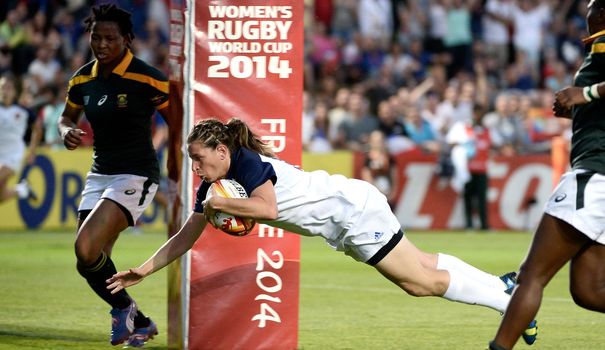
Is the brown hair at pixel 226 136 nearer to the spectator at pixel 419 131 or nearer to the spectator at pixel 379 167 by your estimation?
the spectator at pixel 379 167

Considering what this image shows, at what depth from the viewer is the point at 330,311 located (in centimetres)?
1091

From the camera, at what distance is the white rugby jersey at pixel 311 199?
7.18m

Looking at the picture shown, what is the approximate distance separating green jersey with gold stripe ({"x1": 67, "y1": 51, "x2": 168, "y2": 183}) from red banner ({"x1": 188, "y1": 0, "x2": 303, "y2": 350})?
1060 millimetres

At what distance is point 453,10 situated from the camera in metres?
25.5

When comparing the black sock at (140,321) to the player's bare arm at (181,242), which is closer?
the player's bare arm at (181,242)

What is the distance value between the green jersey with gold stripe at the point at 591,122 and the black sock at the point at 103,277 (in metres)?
3.49

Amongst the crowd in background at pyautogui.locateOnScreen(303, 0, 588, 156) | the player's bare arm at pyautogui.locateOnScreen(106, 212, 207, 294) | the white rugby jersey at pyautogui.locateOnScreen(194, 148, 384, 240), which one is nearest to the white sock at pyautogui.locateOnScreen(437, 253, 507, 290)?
the white rugby jersey at pyautogui.locateOnScreen(194, 148, 384, 240)

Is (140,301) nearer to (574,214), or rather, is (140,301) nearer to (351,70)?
(574,214)

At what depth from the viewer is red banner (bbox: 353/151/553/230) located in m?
21.9

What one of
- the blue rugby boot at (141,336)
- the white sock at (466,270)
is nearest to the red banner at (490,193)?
the blue rugby boot at (141,336)

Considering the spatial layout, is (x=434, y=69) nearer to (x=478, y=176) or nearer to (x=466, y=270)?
(x=478, y=176)

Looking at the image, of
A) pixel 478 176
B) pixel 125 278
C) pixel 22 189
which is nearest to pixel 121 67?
pixel 125 278

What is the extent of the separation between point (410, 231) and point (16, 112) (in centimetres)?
737

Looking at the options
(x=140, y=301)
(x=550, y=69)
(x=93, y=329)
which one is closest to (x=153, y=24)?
(x=550, y=69)
